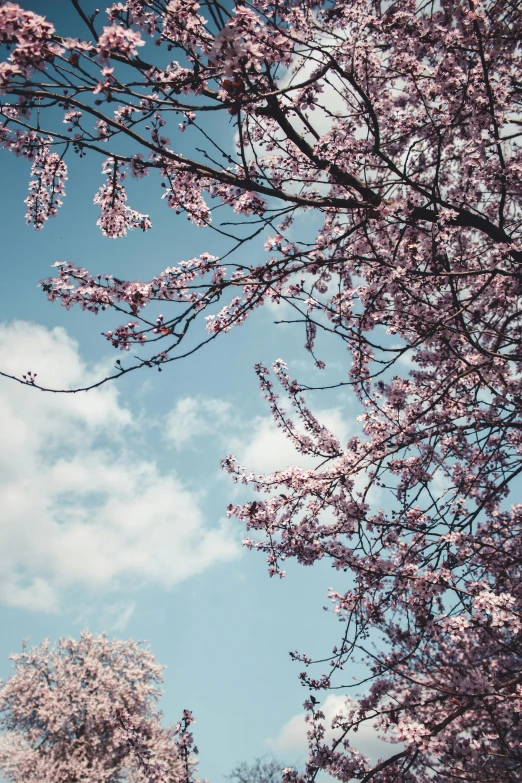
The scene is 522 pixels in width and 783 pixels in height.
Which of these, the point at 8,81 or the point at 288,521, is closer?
the point at 8,81

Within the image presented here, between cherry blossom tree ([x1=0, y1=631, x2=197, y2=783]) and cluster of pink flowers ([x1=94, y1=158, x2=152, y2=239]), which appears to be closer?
cluster of pink flowers ([x1=94, y1=158, x2=152, y2=239])

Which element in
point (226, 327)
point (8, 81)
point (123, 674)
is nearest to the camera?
point (8, 81)

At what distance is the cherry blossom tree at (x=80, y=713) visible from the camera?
20.4 m

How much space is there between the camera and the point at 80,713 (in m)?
22.0

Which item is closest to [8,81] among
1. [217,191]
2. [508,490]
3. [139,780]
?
[217,191]

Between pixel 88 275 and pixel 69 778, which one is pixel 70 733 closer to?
pixel 69 778

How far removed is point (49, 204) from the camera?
5.38 m

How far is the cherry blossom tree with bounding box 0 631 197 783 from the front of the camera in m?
20.4

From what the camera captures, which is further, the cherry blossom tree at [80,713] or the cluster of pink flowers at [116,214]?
the cherry blossom tree at [80,713]

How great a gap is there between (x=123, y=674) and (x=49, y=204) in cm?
2482

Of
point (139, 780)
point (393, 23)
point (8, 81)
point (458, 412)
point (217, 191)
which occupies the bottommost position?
point (139, 780)

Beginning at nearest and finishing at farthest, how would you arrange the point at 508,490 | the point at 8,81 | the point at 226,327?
the point at 8,81
the point at 226,327
the point at 508,490

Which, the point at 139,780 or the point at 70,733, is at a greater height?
the point at 70,733

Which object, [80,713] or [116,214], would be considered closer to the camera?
[116,214]
